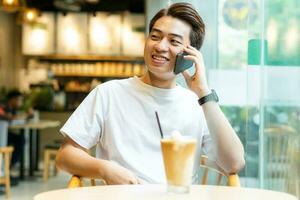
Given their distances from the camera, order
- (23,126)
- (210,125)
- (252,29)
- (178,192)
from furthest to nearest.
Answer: (23,126), (252,29), (210,125), (178,192)

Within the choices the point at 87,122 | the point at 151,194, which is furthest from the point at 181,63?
the point at 151,194

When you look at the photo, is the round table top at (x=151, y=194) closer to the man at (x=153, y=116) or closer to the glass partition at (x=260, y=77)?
the man at (x=153, y=116)

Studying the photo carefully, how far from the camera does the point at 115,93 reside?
86.0 inches

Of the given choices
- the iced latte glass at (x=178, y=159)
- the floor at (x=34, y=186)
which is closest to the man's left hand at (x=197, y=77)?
the iced latte glass at (x=178, y=159)

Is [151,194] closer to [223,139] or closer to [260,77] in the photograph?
[223,139]

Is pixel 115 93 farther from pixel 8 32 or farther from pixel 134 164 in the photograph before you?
pixel 8 32

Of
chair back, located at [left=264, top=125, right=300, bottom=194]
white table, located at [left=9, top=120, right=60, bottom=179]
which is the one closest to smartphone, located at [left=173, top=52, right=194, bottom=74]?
chair back, located at [left=264, top=125, right=300, bottom=194]

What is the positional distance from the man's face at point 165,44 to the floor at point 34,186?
15.7ft

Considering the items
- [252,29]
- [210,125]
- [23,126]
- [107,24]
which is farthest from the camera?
[107,24]

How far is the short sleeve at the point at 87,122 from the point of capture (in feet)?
6.81

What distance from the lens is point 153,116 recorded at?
6.99 ft

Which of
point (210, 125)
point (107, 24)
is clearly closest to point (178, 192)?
point (210, 125)

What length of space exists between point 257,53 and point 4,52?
857 centimetres

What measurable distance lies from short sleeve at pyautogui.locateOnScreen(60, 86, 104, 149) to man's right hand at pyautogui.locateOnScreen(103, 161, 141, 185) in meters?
0.24
